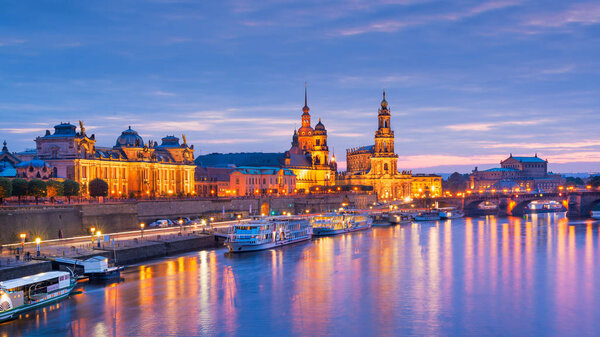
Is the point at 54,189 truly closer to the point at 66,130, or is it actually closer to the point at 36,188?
the point at 36,188

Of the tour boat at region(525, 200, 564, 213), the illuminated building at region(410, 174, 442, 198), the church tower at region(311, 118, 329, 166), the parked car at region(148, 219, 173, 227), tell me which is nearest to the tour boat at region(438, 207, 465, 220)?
the tour boat at region(525, 200, 564, 213)

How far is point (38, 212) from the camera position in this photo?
5538cm

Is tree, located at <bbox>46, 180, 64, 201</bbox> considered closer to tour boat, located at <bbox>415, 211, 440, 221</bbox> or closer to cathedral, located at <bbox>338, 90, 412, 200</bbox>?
tour boat, located at <bbox>415, 211, 440, 221</bbox>

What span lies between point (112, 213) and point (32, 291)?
32.5 m

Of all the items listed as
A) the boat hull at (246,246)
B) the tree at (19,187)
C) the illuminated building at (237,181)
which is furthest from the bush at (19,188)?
the illuminated building at (237,181)

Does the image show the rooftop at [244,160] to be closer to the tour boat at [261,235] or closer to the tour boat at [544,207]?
the tour boat at [544,207]

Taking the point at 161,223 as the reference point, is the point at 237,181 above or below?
above

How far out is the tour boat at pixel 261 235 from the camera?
60.7 meters

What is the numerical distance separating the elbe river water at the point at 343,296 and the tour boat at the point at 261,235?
1.34 m

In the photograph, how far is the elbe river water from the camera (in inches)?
1299

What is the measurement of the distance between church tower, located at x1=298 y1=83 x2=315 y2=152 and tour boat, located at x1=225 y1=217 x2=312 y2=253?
341ft

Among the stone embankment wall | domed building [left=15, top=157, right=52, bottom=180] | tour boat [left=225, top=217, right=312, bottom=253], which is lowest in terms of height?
tour boat [left=225, top=217, right=312, bottom=253]

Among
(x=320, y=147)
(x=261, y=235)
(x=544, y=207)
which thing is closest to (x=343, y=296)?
(x=261, y=235)

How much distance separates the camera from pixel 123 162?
88500 millimetres
